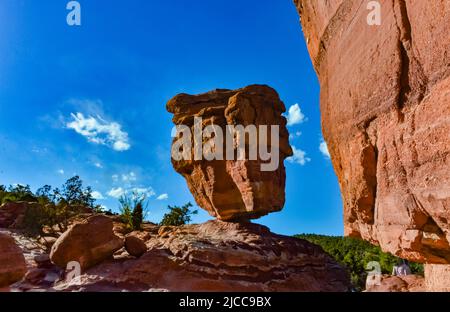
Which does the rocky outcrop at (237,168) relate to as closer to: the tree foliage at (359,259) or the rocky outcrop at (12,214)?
the tree foliage at (359,259)

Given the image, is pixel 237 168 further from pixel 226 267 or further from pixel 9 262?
pixel 9 262

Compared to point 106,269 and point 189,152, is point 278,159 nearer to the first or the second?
point 189,152

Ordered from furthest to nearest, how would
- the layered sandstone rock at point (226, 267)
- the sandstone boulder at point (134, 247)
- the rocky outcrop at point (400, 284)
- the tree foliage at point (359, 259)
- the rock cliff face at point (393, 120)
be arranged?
the tree foliage at point (359, 259) → the sandstone boulder at point (134, 247) → the layered sandstone rock at point (226, 267) → the rocky outcrop at point (400, 284) → the rock cliff face at point (393, 120)

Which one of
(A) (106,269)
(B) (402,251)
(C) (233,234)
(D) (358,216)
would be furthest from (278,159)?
(B) (402,251)

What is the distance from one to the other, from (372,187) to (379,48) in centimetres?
190

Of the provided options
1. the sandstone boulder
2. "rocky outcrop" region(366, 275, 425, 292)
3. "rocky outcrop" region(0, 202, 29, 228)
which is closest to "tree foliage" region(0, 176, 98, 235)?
"rocky outcrop" region(0, 202, 29, 228)

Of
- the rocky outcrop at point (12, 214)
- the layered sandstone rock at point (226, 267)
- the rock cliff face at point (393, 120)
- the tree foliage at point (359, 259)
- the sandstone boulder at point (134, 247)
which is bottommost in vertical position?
the tree foliage at point (359, 259)

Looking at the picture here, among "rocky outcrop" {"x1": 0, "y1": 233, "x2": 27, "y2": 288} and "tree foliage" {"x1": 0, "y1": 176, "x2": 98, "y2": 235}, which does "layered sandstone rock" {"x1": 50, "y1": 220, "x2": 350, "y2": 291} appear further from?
"tree foliage" {"x1": 0, "y1": 176, "x2": 98, "y2": 235}

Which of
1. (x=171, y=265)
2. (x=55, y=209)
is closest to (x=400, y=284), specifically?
(x=171, y=265)

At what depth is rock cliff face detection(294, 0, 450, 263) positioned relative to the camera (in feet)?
9.91

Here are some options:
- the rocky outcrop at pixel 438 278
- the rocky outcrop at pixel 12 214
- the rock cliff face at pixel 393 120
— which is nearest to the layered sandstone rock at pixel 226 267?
the rocky outcrop at pixel 438 278

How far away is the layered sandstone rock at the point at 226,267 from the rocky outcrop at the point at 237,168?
156 centimetres

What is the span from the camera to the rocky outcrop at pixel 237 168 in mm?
15969
